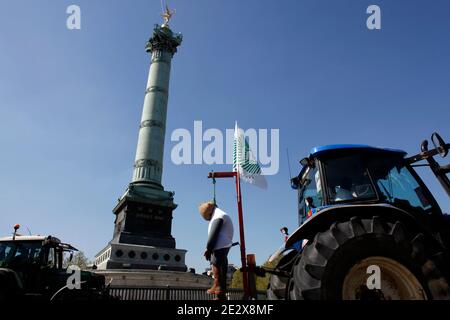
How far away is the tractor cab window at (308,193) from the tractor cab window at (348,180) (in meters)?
0.24

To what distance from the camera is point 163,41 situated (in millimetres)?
36938

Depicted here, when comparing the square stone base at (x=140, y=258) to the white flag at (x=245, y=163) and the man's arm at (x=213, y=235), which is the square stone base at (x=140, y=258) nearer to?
the white flag at (x=245, y=163)

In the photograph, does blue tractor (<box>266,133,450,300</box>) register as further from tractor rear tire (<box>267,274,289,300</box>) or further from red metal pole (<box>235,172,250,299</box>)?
red metal pole (<box>235,172,250,299</box>)

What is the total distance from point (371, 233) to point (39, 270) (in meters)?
9.25

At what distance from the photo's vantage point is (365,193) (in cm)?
377

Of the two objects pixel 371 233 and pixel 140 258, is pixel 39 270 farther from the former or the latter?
pixel 140 258

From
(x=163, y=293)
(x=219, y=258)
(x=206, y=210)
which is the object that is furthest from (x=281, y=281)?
(x=163, y=293)

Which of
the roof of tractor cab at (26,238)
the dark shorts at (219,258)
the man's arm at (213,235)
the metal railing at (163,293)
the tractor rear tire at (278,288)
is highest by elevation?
the roof of tractor cab at (26,238)

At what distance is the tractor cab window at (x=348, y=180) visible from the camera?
3.79 meters

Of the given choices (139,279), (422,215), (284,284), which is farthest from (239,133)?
(139,279)

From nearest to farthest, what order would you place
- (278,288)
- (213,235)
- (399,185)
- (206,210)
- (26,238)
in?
(213,235)
(206,210)
(399,185)
(278,288)
(26,238)

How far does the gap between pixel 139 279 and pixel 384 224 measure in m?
22.9

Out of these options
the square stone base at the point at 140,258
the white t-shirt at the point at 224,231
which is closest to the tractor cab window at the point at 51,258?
the white t-shirt at the point at 224,231

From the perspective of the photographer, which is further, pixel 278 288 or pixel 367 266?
pixel 278 288
